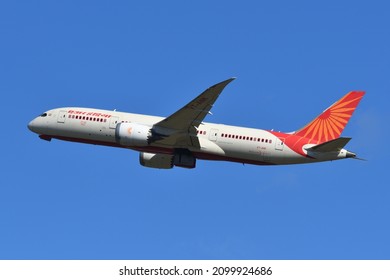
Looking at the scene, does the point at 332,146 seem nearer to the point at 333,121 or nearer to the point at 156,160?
the point at 333,121

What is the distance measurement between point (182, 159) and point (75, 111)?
966 cm

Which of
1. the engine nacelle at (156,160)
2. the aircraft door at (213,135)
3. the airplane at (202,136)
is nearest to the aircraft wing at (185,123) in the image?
the airplane at (202,136)

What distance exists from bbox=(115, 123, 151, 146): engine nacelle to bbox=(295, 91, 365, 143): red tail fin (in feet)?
38.8

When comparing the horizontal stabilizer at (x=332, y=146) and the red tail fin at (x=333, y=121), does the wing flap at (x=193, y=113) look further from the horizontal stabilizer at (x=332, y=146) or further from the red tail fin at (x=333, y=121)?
the horizontal stabilizer at (x=332, y=146)

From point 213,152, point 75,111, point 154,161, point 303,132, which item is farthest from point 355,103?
point 75,111

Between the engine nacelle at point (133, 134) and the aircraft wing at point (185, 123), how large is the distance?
0.68 metres

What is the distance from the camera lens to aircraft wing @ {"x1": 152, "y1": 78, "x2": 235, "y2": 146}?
65.9 meters

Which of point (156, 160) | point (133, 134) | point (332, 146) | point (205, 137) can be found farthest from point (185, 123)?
point (332, 146)

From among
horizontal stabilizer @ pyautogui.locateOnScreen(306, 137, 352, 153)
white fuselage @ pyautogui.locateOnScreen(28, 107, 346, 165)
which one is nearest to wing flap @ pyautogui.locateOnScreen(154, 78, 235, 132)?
white fuselage @ pyautogui.locateOnScreen(28, 107, 346, 165)

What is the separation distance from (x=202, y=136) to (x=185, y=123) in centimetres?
262

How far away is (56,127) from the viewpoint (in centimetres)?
7269

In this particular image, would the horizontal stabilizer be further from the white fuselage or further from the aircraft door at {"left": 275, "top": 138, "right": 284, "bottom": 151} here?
the aircraft door at {"left": 275, "top": 138, "right": 284, "bottom": 151}
